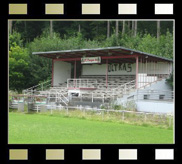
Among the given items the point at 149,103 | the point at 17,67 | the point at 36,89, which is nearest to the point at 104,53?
the point at 149,103

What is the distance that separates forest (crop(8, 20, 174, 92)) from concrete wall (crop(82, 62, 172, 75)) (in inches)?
106

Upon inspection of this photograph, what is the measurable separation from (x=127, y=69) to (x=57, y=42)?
403 inches

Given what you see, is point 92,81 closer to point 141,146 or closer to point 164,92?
point 164,92

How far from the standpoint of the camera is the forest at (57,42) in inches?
1110

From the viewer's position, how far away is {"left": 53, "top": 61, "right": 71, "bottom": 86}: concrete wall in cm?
2995

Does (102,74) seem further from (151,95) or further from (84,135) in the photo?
(84,135)

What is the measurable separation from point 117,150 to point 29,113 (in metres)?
14.4

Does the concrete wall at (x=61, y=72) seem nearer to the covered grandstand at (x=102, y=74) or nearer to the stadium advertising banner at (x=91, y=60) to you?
the covered grandstand at (x=102, y=74)

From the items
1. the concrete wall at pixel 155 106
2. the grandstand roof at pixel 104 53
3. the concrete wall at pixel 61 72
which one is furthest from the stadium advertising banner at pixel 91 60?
the concrete wall at pixel 155 106

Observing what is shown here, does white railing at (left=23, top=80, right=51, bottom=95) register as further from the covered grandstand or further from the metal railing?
the metal railing

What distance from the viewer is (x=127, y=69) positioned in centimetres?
2948

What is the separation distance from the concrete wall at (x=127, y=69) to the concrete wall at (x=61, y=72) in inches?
70.2

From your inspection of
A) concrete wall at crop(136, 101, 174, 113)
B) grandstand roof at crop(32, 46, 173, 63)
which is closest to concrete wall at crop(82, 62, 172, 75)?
grandstand roof at crop(32, 46, 173, 63)
